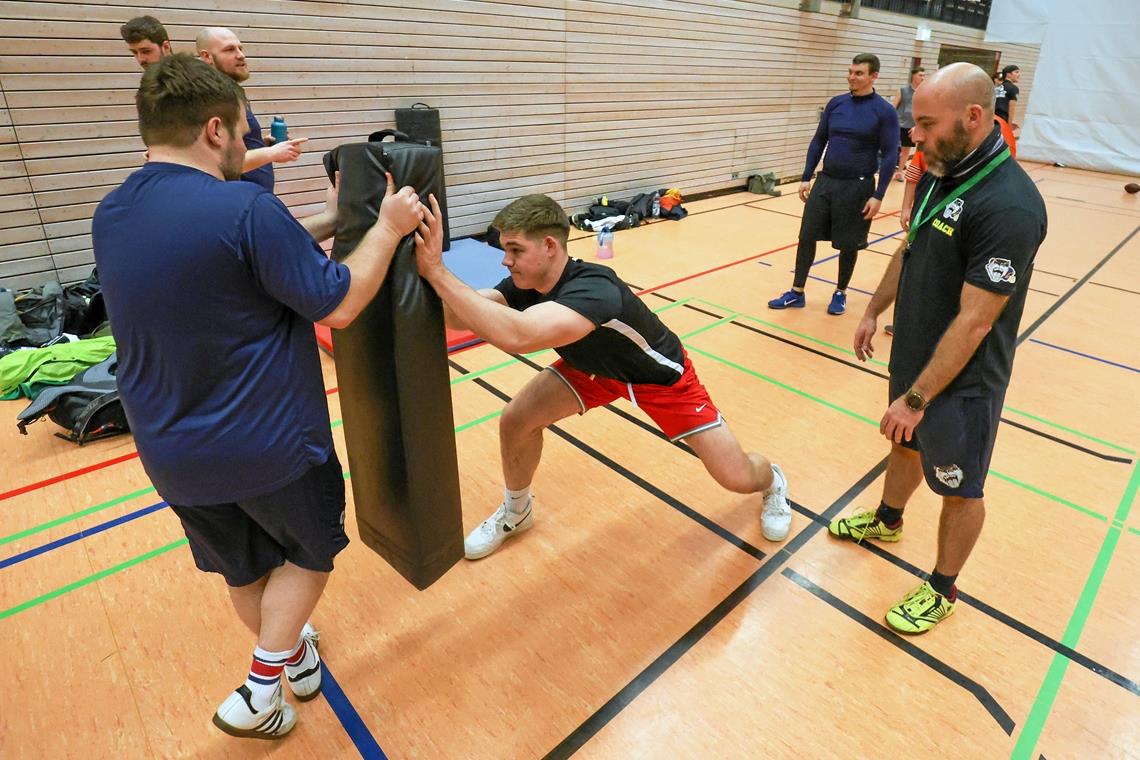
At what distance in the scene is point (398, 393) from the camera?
1.67 meters

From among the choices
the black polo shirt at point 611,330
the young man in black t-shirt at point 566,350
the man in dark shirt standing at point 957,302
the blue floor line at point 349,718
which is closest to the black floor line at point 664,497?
the young man in black t-shirt at point 566,350

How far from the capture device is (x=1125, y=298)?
5.84 m

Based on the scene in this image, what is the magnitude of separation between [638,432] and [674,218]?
5.54 metres

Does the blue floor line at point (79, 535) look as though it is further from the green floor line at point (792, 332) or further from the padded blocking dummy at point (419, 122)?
the green floor line at point (792, 332)

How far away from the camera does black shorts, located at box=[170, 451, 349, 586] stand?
5.15ft

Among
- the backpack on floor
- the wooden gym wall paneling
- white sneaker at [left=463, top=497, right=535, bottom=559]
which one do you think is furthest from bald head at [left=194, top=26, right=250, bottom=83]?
white sneaker at [left=463, top=497, right=535, bottom=559]

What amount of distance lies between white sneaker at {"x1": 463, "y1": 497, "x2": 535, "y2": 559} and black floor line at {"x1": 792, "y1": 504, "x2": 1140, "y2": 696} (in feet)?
4.57

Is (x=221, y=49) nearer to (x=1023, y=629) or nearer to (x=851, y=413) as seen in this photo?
(x=851, y=413)

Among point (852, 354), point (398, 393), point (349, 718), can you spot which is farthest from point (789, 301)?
point (349, 718)

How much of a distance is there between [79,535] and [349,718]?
1.59 meters

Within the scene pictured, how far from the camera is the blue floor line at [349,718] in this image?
1.83 metres

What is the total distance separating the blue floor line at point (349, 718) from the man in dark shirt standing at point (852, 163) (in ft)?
14.8

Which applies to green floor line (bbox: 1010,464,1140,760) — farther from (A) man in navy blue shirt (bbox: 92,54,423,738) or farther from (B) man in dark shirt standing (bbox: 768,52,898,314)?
(B) man in dark shirt standing (bbox: 768,52,898,314)

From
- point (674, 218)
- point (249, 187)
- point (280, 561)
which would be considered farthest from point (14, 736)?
point (674, 218)
